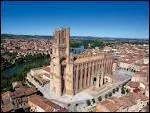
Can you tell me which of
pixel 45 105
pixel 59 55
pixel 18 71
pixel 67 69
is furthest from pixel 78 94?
pixel 18 71

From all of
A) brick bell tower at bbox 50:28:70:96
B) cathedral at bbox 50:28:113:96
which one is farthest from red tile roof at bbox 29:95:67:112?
cathedral at bbox 50:28:113:96

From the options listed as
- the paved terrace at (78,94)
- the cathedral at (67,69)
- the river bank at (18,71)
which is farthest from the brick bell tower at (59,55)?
the river bank at (18,71)

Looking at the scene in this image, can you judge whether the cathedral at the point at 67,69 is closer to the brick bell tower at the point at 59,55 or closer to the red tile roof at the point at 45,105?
the brick bell tower at the point at 59,55

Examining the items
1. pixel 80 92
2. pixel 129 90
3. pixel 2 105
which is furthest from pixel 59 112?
pixel 129 90

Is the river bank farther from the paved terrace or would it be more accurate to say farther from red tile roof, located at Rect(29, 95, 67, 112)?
red tile roof, located at Rect(29, 95, 67, 112)

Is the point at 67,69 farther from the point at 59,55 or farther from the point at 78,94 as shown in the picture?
the point at 78,94

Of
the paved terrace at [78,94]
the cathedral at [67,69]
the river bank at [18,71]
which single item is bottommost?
the paved terrace at [78,94]

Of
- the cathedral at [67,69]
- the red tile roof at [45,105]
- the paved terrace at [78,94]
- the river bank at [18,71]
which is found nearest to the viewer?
the red tile roof at [45,105]

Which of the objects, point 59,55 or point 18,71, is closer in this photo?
point 59,55

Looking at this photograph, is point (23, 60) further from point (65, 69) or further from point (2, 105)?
point (2, 105)
